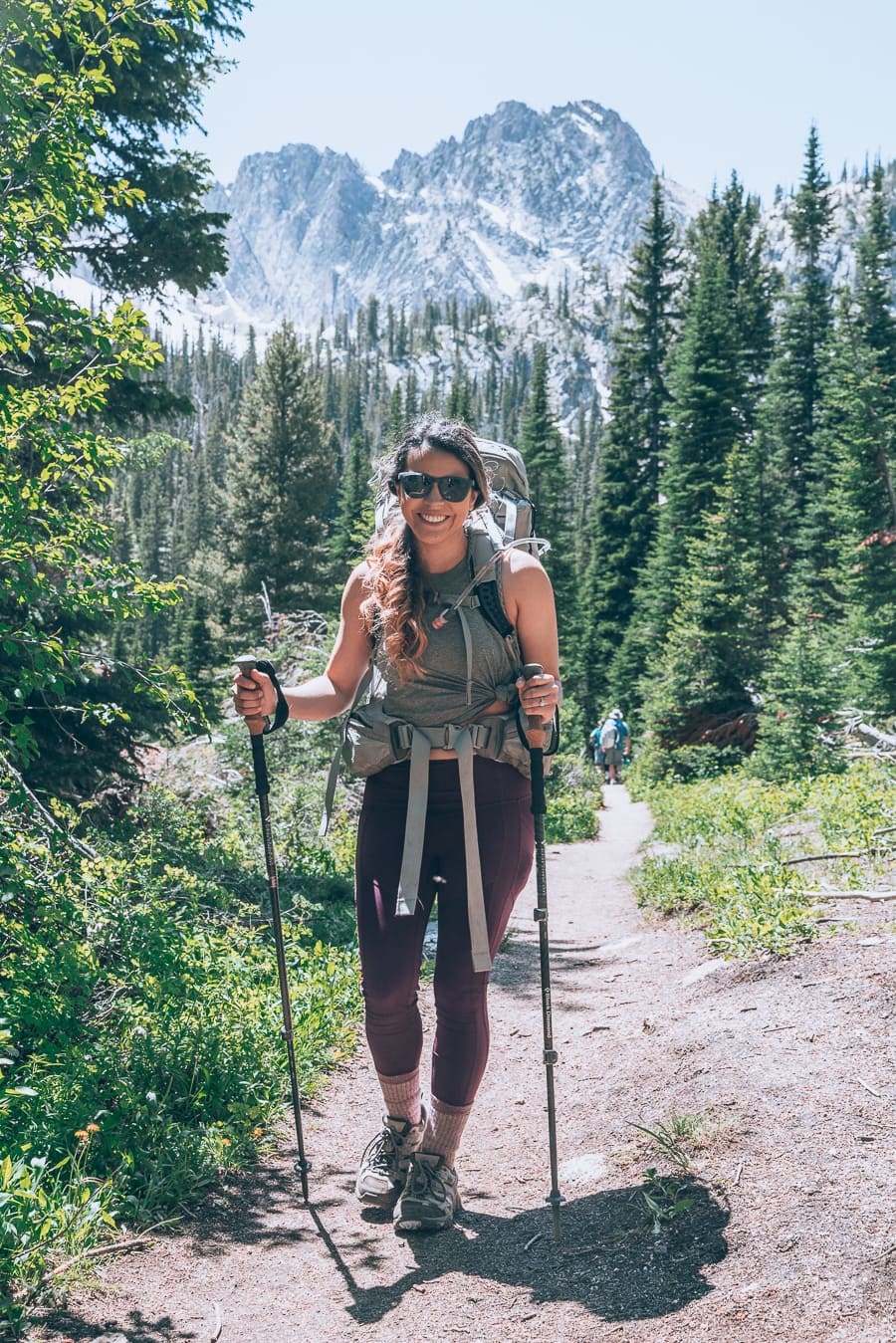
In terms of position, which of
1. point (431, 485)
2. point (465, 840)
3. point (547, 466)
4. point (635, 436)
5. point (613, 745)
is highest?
point (635, 436)

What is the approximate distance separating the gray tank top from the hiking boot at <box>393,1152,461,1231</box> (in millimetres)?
1465

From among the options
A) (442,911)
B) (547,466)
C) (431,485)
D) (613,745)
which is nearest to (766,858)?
(442,911)

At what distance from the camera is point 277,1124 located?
4496 mm

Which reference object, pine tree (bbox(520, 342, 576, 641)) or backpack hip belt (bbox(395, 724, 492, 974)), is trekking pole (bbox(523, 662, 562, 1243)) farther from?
pine tree (bbox(520, 342, 576, 641))

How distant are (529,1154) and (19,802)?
249 cm

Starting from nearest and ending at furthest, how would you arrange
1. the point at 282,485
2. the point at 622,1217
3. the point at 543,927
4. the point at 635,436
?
the point at 622,1217
the point at 543,927
the point at 282,485
the point at 635,436

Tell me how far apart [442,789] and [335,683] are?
614mm

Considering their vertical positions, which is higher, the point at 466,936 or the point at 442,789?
the point at 442,789

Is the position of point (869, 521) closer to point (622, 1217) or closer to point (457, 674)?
point (457, 674)

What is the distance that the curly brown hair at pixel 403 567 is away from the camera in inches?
138

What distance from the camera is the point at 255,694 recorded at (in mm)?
3727

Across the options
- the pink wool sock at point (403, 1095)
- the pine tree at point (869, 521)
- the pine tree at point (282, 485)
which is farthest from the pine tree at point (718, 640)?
the pink wool sock at point (403, 1095)

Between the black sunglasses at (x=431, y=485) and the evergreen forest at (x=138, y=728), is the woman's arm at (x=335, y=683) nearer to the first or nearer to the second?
the black sunglasses at (x=431, y=485)

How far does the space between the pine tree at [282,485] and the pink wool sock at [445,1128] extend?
2715cm
